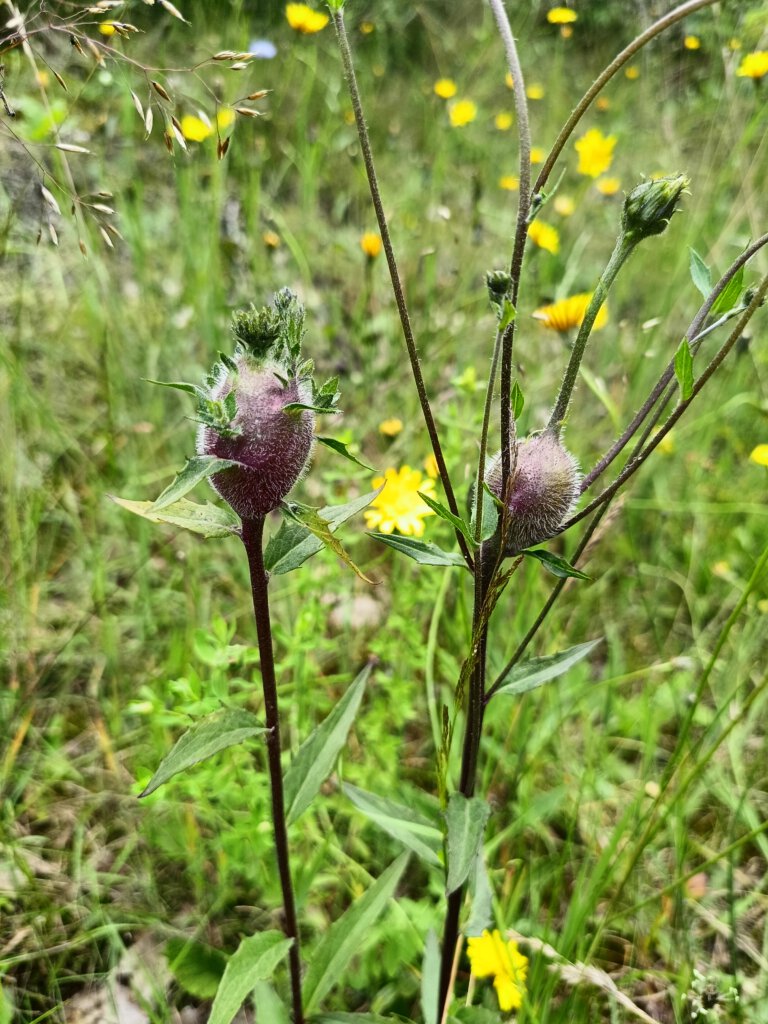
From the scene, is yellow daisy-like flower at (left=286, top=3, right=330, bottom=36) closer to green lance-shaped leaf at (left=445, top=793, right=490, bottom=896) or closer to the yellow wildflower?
the yellow wildflower

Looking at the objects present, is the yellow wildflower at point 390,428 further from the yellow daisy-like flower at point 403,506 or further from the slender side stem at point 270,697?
the slender side stem at point 270,697

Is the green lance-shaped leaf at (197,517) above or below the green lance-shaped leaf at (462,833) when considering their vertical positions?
above

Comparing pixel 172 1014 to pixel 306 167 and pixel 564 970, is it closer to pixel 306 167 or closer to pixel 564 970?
pixel 564 970

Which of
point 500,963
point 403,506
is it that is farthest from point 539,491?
point 500,963

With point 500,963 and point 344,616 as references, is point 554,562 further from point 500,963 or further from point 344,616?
point 344,616

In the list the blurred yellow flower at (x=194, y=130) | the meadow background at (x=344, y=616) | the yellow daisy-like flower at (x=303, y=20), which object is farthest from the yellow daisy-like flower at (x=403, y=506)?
the yellow daisy-like flower at (x=303, y=20)

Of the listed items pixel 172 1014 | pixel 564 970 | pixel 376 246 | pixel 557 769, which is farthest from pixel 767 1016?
pixel 376 246
